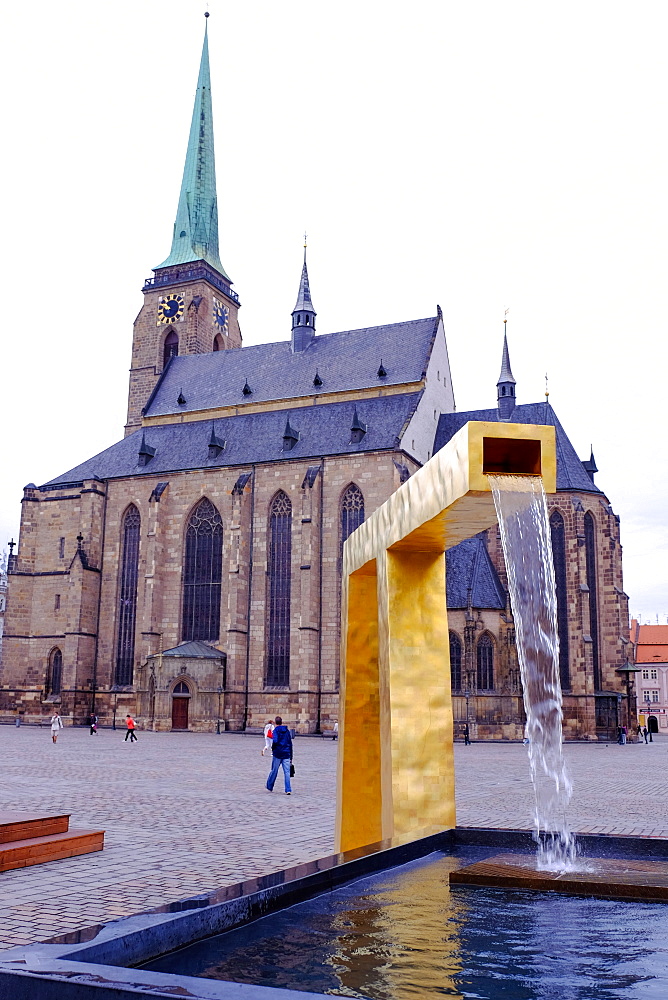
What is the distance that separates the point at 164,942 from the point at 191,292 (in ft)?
187

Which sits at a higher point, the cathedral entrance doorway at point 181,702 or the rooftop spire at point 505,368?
the rooftop spire at point 505,368

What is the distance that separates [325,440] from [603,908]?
136 feet

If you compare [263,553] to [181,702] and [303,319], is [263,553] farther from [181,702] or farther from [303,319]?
[303,319]

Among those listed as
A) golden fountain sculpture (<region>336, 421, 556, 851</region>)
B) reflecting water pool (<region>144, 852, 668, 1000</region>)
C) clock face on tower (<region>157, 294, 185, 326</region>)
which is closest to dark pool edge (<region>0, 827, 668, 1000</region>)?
reflecting water pool (<region>144, 852, 668, 1000</region>)

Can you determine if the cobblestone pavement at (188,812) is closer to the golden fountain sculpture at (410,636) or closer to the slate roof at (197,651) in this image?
the golden fountain sculpture at (410,636)

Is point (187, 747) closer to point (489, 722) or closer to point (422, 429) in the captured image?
point (489, 722)

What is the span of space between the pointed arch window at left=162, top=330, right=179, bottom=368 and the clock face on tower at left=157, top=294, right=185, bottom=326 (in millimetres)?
894

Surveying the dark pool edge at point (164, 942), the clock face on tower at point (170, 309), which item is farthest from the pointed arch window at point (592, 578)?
the dark pool edge at point (164, 942)

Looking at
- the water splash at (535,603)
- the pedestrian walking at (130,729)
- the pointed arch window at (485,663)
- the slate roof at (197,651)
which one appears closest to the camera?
the water splash at (535,603)

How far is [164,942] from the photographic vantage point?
314 cm

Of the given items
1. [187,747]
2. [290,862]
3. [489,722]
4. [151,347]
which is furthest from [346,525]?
[290,862]

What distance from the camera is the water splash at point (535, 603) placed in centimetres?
482

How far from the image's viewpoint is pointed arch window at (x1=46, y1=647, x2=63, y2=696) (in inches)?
1876

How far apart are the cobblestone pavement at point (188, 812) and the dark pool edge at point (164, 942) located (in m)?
2.18
